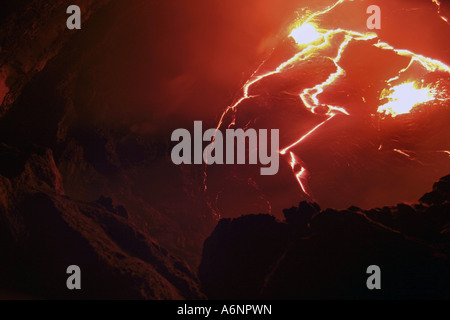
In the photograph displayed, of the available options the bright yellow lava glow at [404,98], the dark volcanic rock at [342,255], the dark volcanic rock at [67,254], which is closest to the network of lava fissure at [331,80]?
the bright yellow lava glow at [404,98]

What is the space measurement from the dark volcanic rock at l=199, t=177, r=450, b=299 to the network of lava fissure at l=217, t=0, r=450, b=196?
198 inches

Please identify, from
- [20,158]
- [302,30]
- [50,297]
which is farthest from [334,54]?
[50,297]

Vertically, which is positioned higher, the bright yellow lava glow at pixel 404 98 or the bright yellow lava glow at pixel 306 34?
the bright yellow lava glow at pixel 306 34

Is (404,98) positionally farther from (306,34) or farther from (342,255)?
(342,255)

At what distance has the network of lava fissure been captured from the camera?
1336 centimetres

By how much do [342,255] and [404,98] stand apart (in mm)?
8398

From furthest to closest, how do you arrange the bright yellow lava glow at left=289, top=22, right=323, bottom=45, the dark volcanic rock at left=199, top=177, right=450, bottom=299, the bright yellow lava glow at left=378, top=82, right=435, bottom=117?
the bright yellow lava glow at left=289, top=22, right=323, bottom=45, the bright yellow lava glow at left=378, top=82, right=435, bottom=117, the dark volcanic rock at left=199, top=177, right=450, bottom=299

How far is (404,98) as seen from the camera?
13.5 m

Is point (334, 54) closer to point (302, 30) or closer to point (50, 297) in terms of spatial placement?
point (302, 30)

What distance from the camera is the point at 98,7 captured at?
986cm

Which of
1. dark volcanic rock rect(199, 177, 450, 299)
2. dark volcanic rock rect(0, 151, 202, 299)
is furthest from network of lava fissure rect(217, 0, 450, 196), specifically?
dark volcanic rock rect(0, 151, 202, 299)

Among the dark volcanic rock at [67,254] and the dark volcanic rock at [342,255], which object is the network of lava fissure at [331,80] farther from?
the dark volcanic rock at [67,254]

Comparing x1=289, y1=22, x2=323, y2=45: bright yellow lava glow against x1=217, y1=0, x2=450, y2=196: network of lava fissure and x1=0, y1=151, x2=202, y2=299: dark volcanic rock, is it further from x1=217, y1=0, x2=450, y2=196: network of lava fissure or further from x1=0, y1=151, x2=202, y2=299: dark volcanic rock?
x1=0, y1=151, x2=202, y2=299: dark volcanic rock

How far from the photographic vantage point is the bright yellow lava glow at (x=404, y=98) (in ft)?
43.8
